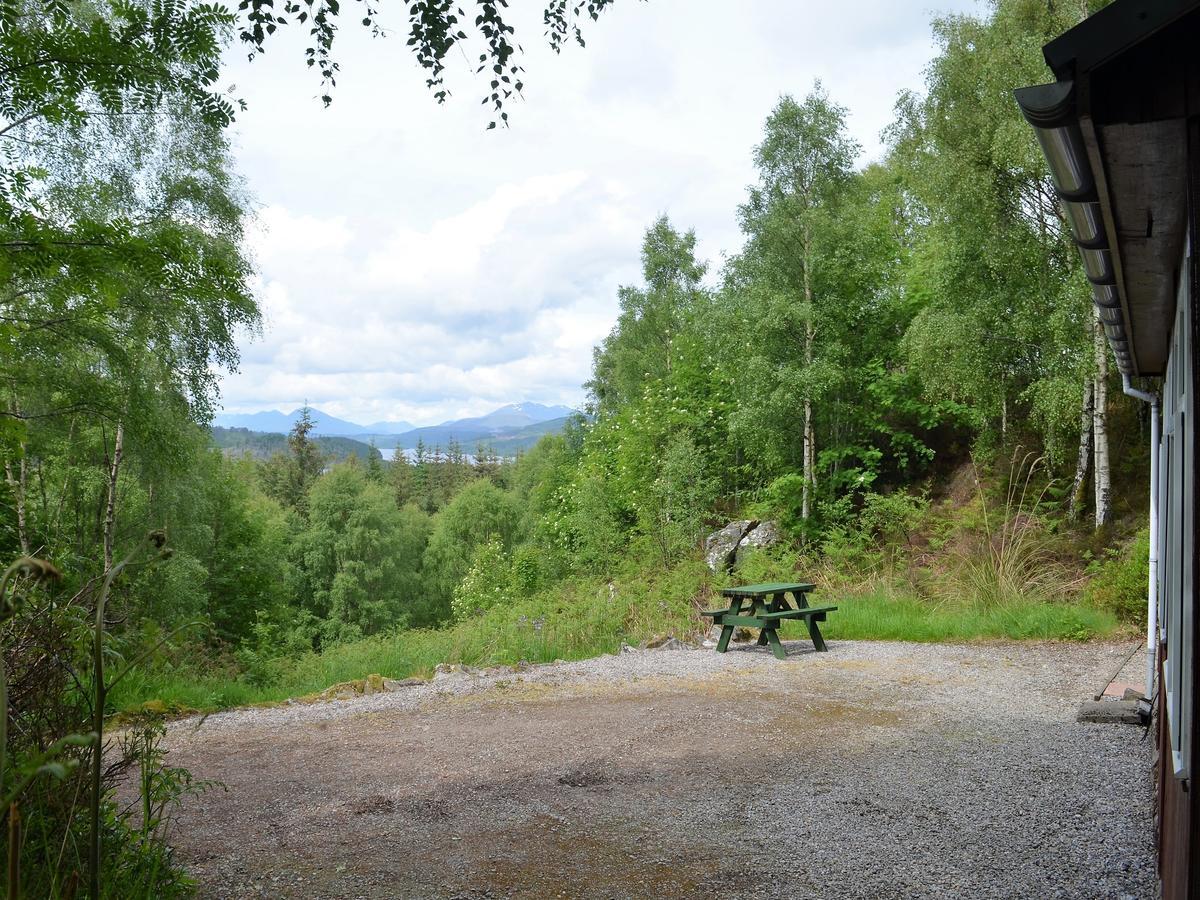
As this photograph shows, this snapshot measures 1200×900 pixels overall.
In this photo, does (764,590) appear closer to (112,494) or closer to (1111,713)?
(1111,713)

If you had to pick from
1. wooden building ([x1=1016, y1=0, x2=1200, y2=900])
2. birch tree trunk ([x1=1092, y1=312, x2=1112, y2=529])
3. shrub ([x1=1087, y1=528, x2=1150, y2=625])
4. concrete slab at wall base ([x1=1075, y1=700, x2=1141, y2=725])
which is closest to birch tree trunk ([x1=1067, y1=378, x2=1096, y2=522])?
birch tree trunk ([x1=1092, y1=312, x2=1112, y2=529])

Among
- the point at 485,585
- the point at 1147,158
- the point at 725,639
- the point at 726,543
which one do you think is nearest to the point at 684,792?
the point at 1147,158

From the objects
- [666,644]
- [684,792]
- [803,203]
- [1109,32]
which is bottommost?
[666,644]

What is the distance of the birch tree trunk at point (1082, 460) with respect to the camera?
1307 cm

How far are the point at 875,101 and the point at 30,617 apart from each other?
1898 centimetres

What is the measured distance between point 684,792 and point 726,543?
36.7 ft

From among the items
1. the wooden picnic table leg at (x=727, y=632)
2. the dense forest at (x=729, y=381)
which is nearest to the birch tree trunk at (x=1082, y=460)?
the dense forest at (x=729, y=381)

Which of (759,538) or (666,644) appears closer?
(666,644)

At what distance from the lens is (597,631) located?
36.1 feet

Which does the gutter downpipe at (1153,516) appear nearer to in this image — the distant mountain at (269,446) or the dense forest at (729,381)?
the dense forest at (729,381)

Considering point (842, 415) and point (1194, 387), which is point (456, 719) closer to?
point (1194, 387)

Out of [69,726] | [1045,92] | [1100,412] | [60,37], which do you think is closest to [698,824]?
[69,726]

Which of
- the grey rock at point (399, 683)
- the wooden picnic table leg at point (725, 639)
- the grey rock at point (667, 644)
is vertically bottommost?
the grey rock at point (667, 644)

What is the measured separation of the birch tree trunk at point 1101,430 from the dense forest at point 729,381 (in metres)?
0.06
